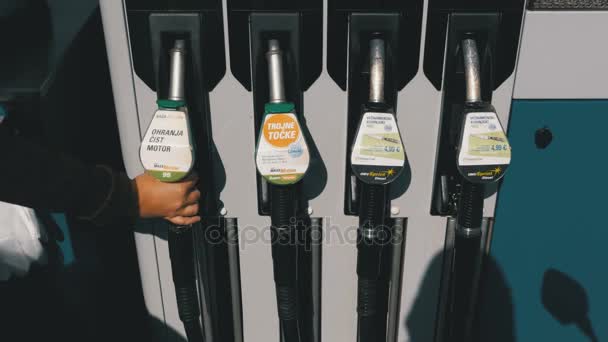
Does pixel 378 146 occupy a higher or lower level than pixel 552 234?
higher

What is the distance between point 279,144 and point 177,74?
19cm

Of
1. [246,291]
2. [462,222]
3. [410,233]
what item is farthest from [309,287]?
[462,222]

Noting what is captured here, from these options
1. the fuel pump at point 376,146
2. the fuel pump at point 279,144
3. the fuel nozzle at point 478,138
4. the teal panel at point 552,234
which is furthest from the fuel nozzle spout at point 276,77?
the teal panel at point 552,234

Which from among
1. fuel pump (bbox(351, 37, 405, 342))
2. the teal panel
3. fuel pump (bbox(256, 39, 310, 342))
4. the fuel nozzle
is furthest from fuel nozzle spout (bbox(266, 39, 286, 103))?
the teal panel

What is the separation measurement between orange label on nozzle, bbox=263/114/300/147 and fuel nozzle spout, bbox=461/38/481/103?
27 centimetres

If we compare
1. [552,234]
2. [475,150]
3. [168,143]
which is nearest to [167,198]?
[168,143]

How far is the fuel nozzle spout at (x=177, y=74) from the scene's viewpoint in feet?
3.13

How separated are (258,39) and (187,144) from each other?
7.9 inches

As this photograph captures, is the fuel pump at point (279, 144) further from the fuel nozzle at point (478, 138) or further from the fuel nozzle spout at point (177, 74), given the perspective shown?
the fuel nozzle at point (478, 138)

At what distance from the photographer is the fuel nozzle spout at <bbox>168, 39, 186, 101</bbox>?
954 millimetres

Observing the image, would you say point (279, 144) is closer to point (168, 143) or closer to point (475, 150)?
point (168, 143)

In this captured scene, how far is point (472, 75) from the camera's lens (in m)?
0.94

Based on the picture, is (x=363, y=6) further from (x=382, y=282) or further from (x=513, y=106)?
(x=382, y=282)

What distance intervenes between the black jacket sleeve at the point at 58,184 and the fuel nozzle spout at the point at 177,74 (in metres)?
0.18
